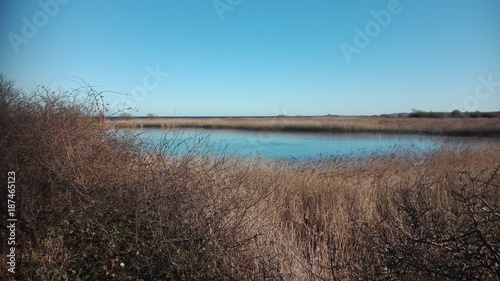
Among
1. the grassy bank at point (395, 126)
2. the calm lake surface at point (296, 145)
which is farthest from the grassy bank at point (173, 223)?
the grassy bank at point (395, 126)

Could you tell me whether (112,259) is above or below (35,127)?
below

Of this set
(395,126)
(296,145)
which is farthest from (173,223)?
(395,126)

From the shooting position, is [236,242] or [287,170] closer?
[236,242]

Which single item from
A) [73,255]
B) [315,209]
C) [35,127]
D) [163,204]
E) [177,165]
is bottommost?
[315,209]

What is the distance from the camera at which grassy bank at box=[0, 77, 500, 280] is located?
235cm

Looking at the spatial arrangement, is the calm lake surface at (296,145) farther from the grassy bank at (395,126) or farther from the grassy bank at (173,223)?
the grassy bank at (395,126)

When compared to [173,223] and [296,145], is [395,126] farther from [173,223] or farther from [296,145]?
[173,223]

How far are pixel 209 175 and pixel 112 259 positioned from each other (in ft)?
5.36

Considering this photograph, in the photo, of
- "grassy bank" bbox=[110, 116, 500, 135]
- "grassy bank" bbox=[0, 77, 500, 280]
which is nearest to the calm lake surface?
"grassy bank" bbox=[0, 77, 500, 280]

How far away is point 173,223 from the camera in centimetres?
324

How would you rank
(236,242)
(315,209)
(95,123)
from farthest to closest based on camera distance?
(315,209)
(95,123)
(236,242)

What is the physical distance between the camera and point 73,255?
2.95m

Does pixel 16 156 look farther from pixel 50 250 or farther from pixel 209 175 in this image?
pixel 209 175

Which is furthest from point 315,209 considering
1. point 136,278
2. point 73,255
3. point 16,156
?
point 16,156
